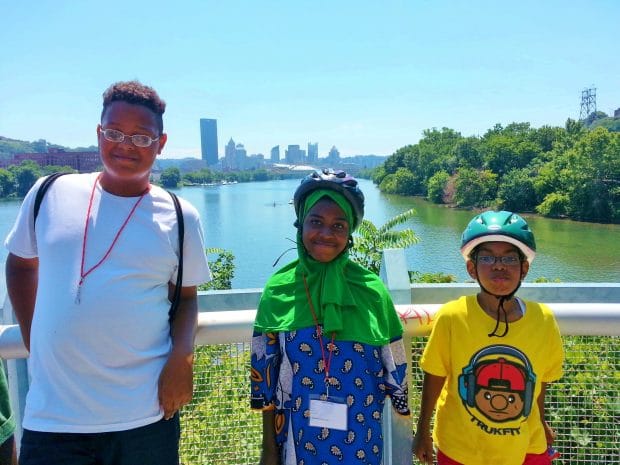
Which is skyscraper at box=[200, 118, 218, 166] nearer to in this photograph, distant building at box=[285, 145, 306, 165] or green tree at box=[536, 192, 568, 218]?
distant building at box=[285, 145, 306, 165]

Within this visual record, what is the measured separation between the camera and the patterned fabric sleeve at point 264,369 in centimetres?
182

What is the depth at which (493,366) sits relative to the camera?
1848 mm

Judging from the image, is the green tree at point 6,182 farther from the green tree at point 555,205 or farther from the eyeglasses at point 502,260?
the eyeglasses at point 502,260

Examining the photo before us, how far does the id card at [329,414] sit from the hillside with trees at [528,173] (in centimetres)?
4620

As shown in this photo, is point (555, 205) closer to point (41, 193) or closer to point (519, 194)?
point (519, 194)

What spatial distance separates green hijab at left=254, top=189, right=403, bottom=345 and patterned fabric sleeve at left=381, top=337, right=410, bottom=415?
0.04 meters

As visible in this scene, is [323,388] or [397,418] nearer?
[323,388]

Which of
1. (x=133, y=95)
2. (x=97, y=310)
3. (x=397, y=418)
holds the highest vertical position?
(x=133, y=95)

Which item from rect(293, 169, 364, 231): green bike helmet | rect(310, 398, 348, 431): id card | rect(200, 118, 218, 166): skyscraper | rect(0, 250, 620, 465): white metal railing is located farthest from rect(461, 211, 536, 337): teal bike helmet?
rect(200, 118, 218, 166): skyscraper

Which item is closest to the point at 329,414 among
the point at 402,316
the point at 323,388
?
the point at 323,388

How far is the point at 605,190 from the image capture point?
135ft

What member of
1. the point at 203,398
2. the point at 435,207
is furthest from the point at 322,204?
the point at 435,207

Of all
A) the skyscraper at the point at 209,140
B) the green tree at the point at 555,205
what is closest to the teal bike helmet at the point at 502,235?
the green tree at the point at 555,205

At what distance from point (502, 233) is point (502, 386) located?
0.58 metres
